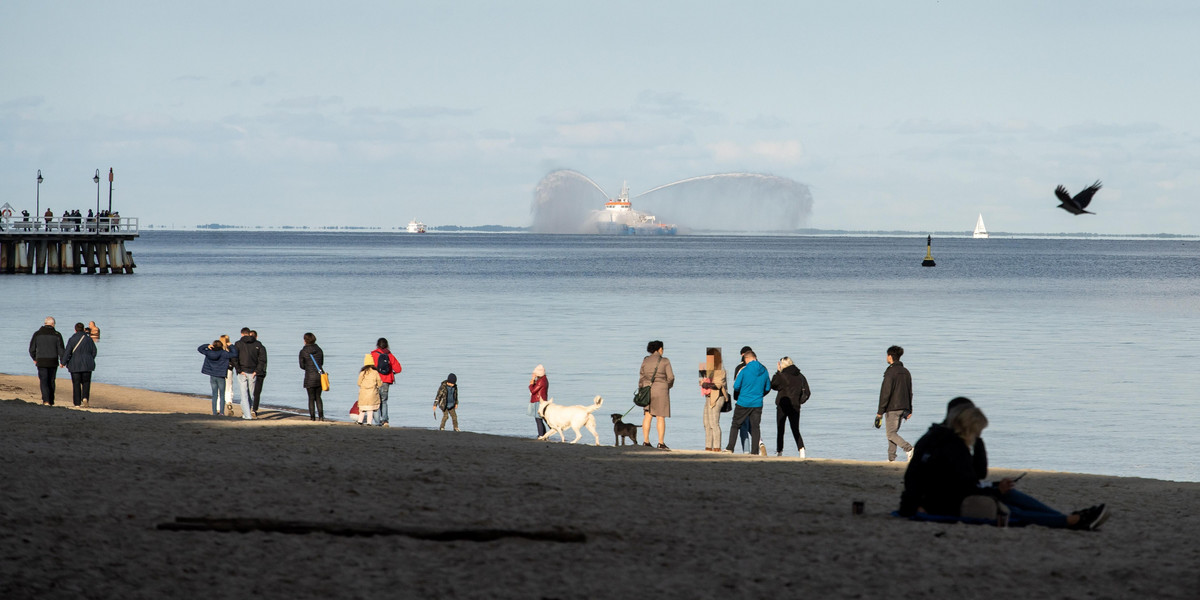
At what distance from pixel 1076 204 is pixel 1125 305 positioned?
2184 inches

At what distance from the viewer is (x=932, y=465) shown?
9727mm

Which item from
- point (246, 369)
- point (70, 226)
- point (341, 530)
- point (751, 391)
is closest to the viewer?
point (341, 530)

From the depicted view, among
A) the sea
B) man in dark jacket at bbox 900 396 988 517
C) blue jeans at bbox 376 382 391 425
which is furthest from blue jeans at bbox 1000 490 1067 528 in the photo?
blue jeans at bbox 376 382 391 425

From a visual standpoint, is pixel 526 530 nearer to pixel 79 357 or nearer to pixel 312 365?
pixel 312 365

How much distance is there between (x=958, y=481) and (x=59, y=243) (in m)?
83.7

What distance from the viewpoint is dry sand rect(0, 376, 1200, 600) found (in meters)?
7.74

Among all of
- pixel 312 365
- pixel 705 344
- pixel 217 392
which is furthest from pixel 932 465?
pixel 705 344

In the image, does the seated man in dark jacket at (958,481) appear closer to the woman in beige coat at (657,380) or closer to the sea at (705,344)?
the woman in beige coat at (657,380)

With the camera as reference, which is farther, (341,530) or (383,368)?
(383,368)

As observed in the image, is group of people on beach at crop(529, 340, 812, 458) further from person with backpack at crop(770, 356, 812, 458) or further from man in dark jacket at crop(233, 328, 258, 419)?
man in dark jacket at crop(233, 328, 258, 419)

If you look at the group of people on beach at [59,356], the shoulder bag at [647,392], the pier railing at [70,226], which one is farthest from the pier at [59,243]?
the shoulder bag at [647,392]

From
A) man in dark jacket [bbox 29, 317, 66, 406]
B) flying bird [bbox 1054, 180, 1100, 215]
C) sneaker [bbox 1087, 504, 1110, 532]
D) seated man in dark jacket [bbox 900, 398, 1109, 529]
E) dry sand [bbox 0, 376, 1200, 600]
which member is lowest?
dry sand [bbox 0, 376, 1200, 600]

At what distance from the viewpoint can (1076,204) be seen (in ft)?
45.3

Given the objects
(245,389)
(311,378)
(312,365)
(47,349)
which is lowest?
(245,389)
